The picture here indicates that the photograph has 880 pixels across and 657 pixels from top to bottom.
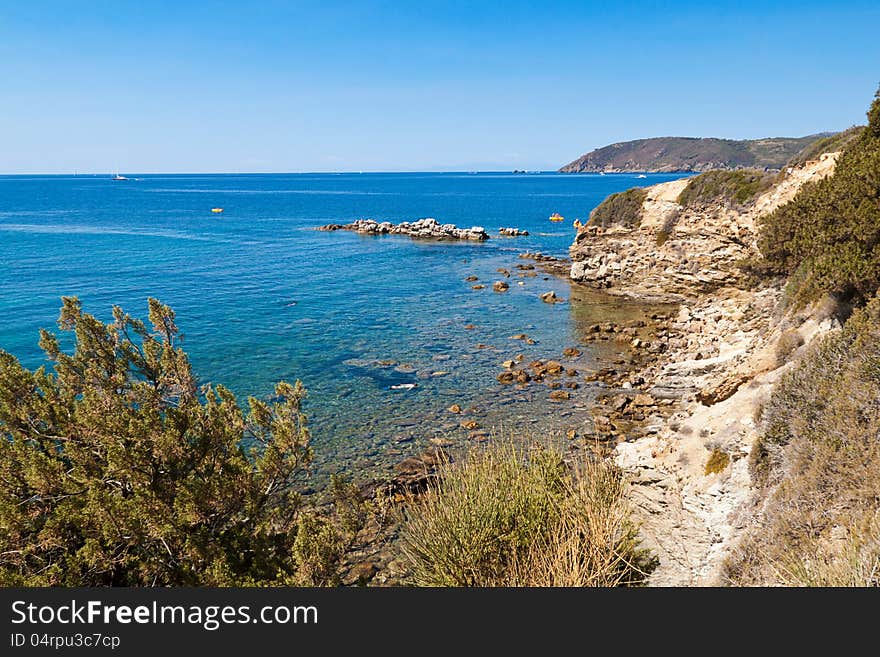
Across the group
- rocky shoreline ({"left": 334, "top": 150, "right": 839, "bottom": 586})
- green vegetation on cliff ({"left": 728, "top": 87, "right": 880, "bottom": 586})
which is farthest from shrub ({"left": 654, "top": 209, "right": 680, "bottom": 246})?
green vegetation on cliff ({"left": 728, "top": 87, "right": 880, "bottom": 586})

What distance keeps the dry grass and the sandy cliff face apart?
39.4 inches

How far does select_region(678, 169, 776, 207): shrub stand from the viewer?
4200cm

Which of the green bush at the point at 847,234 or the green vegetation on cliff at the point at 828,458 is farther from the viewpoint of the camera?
the green bush at the point at 847,234

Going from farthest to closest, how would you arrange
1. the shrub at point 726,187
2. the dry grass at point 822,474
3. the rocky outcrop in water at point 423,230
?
the rocky outcrop in water at point 423,230
the shrub at point 726,187
the dry grass at point 822,474

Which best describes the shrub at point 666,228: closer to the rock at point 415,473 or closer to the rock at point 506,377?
the rock at point 506,377

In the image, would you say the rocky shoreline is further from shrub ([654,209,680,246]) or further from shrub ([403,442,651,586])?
shrub ([403,442,651,586])

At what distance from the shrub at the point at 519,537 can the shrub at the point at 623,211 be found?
151 ft

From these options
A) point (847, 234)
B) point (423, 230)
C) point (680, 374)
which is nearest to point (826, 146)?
point (847, 234)

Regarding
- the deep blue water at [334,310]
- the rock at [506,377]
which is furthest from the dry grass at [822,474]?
the rock at [506,377]

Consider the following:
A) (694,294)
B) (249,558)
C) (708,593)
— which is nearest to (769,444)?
(708,593)

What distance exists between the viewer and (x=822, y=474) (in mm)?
8656

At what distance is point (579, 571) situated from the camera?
7367mm

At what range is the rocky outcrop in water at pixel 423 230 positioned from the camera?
269 feet

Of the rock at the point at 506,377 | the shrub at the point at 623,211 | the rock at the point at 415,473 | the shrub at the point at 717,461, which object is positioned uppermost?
the shrub at the point at 623,211
